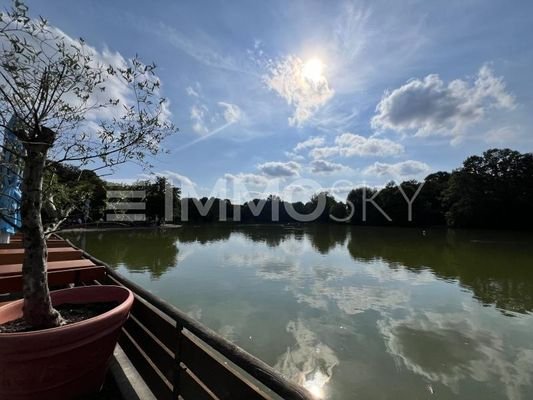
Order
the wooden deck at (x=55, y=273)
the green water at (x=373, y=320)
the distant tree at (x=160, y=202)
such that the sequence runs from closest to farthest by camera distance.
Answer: the wooden deck at (x=55, y=273) → the green water at (x=373, y=320) → the distant tree at (x=160, y=202)

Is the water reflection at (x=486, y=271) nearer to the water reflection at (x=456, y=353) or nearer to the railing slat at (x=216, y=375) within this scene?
the water reflection at (x=456, y=353)

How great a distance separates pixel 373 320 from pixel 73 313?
19.6 feet

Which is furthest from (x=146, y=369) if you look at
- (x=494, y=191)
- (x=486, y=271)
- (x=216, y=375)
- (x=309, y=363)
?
(x=494, y=191)

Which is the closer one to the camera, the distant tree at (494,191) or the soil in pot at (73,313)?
the soil in pot at (73,313)

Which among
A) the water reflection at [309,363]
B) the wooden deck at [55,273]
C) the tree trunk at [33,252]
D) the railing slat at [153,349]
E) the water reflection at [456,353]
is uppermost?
the tree trunk at [33,252]

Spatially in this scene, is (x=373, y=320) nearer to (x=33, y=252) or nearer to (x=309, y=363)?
(x=309, y=363)

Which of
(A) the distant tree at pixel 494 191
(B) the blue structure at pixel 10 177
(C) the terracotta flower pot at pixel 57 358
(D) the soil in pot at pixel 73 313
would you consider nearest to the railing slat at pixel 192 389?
(C) the terracotta flower pot at pixel 57 358

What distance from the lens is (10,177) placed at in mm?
3387

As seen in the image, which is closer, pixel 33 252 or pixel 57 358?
pixel 57 358

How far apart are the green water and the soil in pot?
295cm

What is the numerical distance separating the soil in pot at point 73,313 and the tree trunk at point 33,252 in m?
0.08

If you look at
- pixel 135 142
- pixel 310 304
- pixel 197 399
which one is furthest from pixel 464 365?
pixel 135 142

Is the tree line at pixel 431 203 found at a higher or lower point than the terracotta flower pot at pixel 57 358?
higher

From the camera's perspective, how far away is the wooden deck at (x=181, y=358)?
122cm
